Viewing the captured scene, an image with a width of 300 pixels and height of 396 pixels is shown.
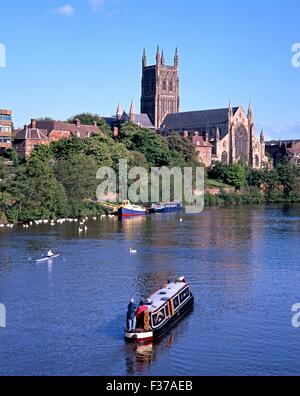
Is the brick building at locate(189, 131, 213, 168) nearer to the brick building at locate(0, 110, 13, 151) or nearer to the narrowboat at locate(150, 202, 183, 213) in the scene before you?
the narrowboat at locate(150, 202, 183, 213)

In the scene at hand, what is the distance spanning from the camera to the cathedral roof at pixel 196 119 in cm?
17638

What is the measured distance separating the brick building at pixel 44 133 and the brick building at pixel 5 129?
18.6 ft

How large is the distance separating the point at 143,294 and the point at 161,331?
7904mm

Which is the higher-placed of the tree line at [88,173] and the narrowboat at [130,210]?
the tree line at [88,173]

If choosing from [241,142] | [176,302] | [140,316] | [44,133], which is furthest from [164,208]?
[140,316]

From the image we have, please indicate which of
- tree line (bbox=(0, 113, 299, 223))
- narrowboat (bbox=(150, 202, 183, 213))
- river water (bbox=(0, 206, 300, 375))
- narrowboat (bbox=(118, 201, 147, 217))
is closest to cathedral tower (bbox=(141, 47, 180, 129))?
tree line (bbox=(0, 113, 299, 223))

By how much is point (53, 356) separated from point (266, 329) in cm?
1077

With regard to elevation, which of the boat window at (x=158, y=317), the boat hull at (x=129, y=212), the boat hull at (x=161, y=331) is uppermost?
the boat hull at (x=129, y=212)

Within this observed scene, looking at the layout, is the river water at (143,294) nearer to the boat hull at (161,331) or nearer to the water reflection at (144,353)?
the water reflection at (144,353)

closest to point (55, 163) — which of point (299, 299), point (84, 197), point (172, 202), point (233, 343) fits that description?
point (84, 197)

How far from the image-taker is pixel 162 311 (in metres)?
35.5

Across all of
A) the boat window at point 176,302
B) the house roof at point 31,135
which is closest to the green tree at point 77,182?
the house roof at point 31,135

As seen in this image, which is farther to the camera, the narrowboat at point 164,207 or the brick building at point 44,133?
the brick building at point 44,133

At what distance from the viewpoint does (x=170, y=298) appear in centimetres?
3716
